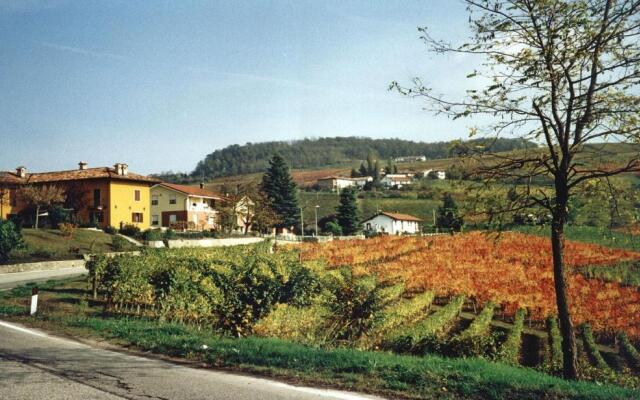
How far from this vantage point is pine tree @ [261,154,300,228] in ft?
274

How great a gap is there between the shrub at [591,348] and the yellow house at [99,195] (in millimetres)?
50568

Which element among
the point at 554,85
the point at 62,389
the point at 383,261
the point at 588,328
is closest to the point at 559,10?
the point at 554,85

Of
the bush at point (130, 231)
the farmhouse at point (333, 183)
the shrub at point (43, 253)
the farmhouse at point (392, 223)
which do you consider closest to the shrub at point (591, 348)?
the shrub at point (43, 253)

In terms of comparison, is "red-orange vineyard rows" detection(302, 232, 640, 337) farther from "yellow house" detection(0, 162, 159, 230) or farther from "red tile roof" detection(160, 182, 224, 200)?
"red tile roof" detection(160, 182, 224, 200)

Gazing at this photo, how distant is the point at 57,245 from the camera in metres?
43.3

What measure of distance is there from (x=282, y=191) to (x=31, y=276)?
181 ft

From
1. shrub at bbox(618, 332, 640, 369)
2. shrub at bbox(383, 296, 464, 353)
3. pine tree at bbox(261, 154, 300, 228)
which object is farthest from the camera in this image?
pine tree at bbox(261, 154, 300, 228)

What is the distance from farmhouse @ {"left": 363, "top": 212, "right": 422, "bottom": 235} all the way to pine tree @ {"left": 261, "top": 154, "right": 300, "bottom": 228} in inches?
539

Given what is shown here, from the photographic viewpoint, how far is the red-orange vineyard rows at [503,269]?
2809cm

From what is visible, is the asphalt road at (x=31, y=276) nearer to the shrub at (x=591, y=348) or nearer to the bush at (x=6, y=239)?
the bush at (x=6, y=239)

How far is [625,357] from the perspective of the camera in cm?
2217

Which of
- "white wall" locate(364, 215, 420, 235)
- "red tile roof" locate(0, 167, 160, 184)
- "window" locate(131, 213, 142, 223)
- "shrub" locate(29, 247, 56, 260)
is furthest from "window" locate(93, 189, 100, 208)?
"white wall" locate(364, 215, 420, 235)

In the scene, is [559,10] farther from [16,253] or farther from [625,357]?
[16,253]

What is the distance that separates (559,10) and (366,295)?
11.4m
